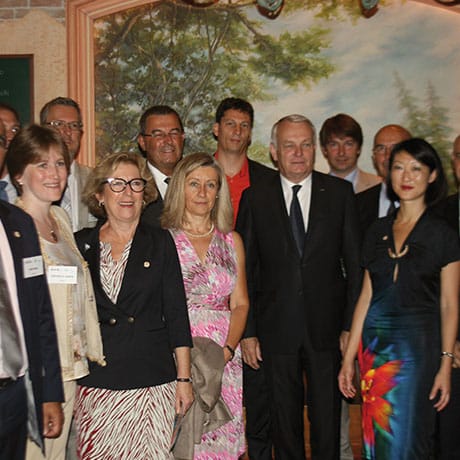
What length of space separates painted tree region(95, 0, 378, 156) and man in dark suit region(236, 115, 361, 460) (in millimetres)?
1848

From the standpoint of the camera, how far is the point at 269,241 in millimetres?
3617

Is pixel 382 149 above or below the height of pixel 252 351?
above

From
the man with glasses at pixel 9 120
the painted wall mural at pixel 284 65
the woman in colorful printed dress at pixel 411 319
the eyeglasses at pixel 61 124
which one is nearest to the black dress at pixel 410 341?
the woman in colorful printed dress at pixel 411 319

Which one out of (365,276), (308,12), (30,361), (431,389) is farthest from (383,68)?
(30,361)

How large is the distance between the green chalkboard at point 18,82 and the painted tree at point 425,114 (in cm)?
306

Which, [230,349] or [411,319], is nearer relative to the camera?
[411,319]

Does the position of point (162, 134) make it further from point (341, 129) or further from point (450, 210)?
point (450, 210)

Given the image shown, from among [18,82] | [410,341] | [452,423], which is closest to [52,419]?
[410,341]

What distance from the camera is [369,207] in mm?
4117

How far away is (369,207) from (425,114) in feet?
5.70

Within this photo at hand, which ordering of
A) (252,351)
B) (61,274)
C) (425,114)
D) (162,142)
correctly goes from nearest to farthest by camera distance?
(61,274) → (252,351) → (162,142) → (425,114)

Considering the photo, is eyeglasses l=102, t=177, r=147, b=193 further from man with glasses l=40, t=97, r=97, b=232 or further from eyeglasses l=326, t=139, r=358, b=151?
eyeglasses l=326, t=139, r=358, b=151

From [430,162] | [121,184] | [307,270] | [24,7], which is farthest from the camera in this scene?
[24,7]

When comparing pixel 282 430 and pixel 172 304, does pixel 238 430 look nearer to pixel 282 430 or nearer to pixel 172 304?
pixel 282 430
